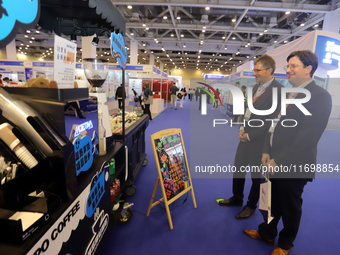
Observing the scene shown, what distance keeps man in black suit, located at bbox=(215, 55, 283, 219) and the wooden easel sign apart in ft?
2.08

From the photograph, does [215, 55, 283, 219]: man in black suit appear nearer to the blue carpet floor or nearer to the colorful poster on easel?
the blue carpet floor

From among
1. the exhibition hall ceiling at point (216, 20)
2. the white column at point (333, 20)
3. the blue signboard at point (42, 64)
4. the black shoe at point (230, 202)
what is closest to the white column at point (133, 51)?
the exhibition hall ceiling at point (216, 20)

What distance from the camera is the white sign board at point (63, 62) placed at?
4.15 feet

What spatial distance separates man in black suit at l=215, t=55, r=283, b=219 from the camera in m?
1.93

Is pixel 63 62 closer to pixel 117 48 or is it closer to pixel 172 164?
pixel 117 48

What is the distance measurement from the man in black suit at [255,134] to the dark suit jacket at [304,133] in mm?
312

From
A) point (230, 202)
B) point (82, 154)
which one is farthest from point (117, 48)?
point (230, 202)

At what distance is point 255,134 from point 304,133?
56 centimetres

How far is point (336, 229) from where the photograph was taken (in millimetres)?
2182

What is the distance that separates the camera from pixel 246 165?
7.43 ft

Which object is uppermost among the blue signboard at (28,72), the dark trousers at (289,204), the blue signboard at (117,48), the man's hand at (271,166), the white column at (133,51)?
the white column at (133,51)

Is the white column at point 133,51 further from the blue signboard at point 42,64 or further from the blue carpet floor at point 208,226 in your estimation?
the blue carpet floor at point 208,226

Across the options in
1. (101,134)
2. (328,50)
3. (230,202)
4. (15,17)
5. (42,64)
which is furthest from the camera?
(42,64)

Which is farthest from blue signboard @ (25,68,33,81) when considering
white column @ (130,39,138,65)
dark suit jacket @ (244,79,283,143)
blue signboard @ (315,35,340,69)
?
blue signboard @ (315,35,340,69)
